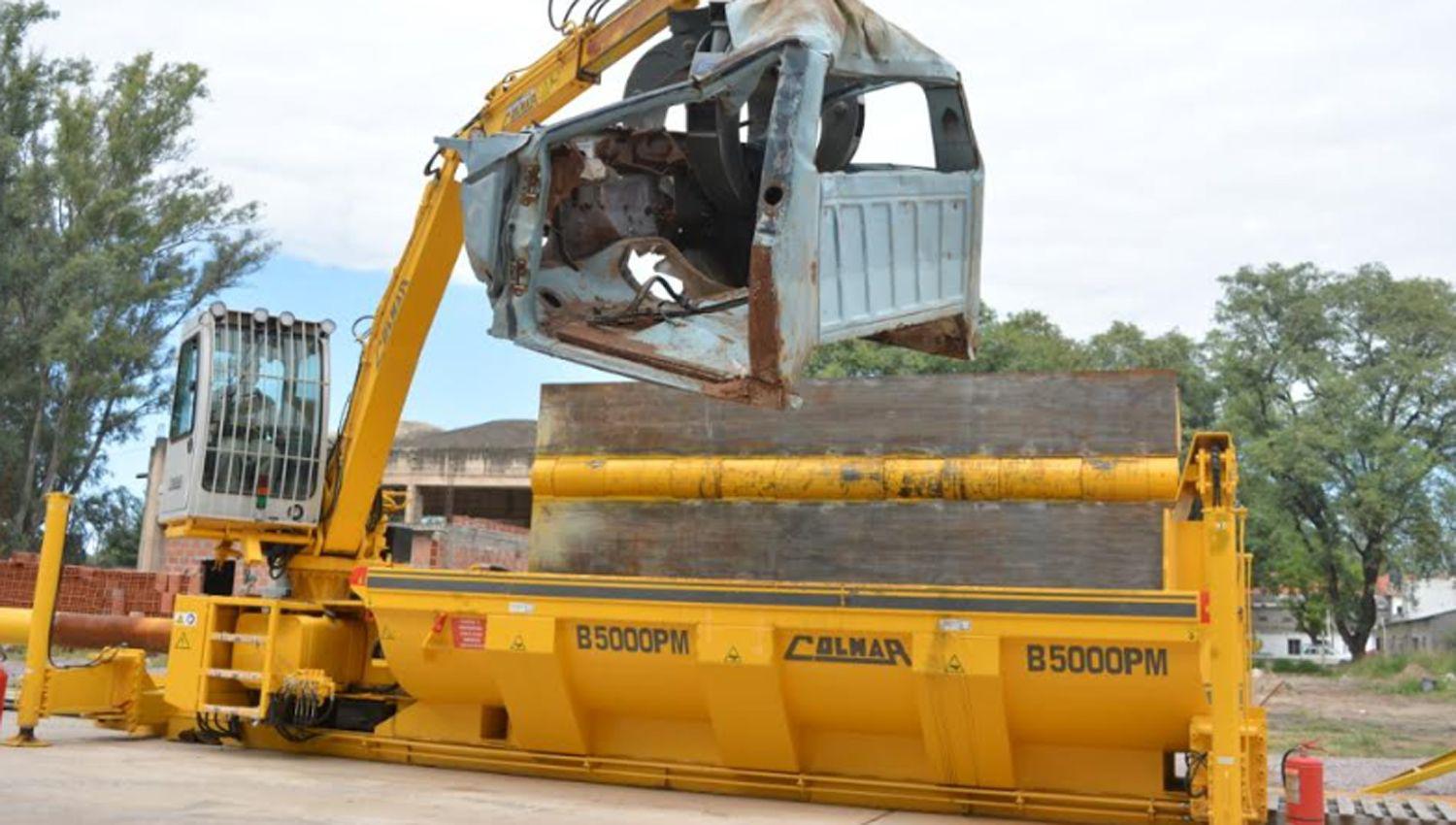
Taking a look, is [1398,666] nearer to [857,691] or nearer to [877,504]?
[877,504]

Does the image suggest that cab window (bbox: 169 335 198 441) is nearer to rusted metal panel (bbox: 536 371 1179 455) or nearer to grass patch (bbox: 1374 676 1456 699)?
rusted metal panel (bbox: 536 371 1179 455)

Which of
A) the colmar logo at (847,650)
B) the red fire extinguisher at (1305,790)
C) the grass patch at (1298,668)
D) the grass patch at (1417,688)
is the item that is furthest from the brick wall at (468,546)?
the grass patch at (1298,668)

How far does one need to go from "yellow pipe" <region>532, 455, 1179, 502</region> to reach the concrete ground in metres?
1.87

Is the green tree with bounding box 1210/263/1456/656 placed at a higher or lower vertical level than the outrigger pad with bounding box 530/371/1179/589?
higher

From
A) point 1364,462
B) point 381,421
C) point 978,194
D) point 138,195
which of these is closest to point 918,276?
point 978,194

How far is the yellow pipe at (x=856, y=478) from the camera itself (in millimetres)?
8117

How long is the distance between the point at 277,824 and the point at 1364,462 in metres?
39.3

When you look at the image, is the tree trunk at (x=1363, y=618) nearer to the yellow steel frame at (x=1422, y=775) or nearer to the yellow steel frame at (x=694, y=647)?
the yellow steel frame at (x=1422, y=775)

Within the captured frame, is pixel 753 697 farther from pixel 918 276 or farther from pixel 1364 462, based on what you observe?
pixel 1364 462

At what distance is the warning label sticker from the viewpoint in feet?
27.2

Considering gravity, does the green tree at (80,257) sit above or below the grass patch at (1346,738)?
above

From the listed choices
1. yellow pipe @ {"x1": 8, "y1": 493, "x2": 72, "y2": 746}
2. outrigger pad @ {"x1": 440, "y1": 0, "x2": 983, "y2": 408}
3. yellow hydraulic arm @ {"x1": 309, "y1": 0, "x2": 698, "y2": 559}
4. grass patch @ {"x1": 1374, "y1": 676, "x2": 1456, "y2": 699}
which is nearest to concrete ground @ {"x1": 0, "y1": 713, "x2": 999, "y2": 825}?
yellow pipe @ {"x1": 8, "y1": 493, "x2": 72, "y2": 746}

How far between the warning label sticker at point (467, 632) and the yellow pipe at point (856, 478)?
121cm

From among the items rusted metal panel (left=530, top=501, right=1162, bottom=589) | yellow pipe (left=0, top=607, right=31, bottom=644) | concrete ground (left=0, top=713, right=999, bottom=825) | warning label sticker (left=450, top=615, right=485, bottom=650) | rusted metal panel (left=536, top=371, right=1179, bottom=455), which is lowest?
concrete ground (left=0, top=713, right=999, bottom=825)
